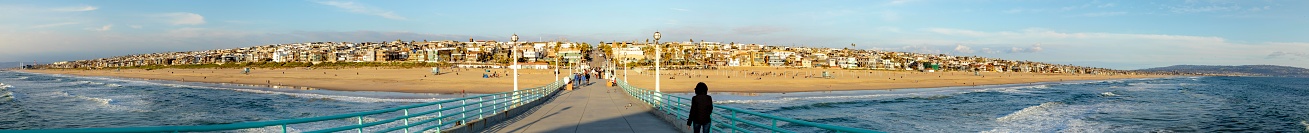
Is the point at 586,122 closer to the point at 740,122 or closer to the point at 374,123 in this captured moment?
the point at 740,122

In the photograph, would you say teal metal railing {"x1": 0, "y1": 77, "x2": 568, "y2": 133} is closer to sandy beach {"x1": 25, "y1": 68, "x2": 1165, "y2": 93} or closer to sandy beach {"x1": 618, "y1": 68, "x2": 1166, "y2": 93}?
sandy beach {"x1": 25, "y1": 68, "x2": 1165, "y2": 93}

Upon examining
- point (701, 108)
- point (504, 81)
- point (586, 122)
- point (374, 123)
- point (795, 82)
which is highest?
point (701, 108)

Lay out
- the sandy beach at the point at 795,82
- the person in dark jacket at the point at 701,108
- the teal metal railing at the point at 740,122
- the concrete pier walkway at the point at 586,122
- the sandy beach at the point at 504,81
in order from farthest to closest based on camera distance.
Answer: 1. the sandy beach at the point at 795,82
2. the sandy beach at the point at 504,81
3. the concrete pier walkway at the point at 586,122
4. the person in dark jacket at the point at 701,108
5. the teal metal railing at the point at 740,122

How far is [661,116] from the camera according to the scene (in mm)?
14414

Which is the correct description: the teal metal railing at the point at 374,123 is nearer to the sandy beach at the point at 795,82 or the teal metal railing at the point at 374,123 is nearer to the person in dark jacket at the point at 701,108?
the person in dark jacket at the point at 701,108

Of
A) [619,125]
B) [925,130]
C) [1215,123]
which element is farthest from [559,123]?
[1215,123]

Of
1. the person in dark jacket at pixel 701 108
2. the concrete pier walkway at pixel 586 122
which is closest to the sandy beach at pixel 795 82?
the concrete pier walkway at pixel 586 122

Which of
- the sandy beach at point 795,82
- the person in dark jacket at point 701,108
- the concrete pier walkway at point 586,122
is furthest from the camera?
the sandy beach at point 795,82

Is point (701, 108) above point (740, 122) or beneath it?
above

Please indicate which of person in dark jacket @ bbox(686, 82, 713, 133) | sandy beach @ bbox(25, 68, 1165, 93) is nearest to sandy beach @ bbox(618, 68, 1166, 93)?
sandy beach @ bbox(25, 68, 1165, 93)

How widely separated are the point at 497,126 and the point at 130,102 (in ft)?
92.3

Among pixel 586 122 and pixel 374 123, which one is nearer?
pixel 374 123

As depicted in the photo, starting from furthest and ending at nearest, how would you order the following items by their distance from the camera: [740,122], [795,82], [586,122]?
[795,82], [740,122], [586,122]

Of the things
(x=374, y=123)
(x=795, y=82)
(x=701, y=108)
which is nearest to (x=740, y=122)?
(x=701, y=108)
